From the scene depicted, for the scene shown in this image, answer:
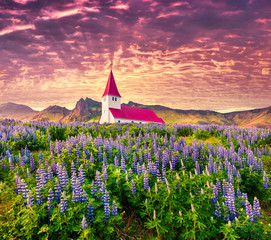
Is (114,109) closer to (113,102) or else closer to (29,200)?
(113,102)

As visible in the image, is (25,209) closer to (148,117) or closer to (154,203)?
(154,203)

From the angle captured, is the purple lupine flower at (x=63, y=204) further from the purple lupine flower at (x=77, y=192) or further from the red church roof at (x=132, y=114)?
the red church roof at (x=132, y=114)

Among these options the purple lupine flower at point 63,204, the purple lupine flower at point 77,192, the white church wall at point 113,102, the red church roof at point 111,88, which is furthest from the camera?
the red church roof at point 111,88

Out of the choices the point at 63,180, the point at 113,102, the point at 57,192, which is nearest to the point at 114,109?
the point at 113,102

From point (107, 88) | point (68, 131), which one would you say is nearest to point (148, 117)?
point (107, 88)

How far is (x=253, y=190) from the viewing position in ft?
20.0

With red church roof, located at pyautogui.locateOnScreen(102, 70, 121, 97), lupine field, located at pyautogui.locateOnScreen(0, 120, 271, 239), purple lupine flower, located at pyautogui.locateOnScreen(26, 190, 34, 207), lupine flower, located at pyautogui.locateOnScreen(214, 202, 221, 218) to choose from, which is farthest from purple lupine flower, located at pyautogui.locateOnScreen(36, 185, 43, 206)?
red church roof, located at pyautogui.locateOnScreen(102, 70, 121, 97)

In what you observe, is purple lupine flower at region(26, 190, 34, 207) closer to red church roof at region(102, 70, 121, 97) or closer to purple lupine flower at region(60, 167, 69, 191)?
purple lupine flower at region(60, 167, 69, 191)

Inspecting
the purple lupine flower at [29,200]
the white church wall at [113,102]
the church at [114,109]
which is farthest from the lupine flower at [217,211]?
the white church wall at [113,102]

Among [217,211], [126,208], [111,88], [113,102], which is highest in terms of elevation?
[111,88]

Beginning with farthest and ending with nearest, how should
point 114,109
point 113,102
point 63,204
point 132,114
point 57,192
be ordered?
1. point 132,114
2. point 113,102
3. point 114,109
4. point 57,192
5. point 63,204

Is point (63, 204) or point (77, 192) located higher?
point (77, 192)

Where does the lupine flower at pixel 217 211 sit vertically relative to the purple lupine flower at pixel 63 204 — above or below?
below

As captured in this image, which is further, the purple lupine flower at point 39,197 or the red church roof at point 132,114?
the red church roof at point 132,114
